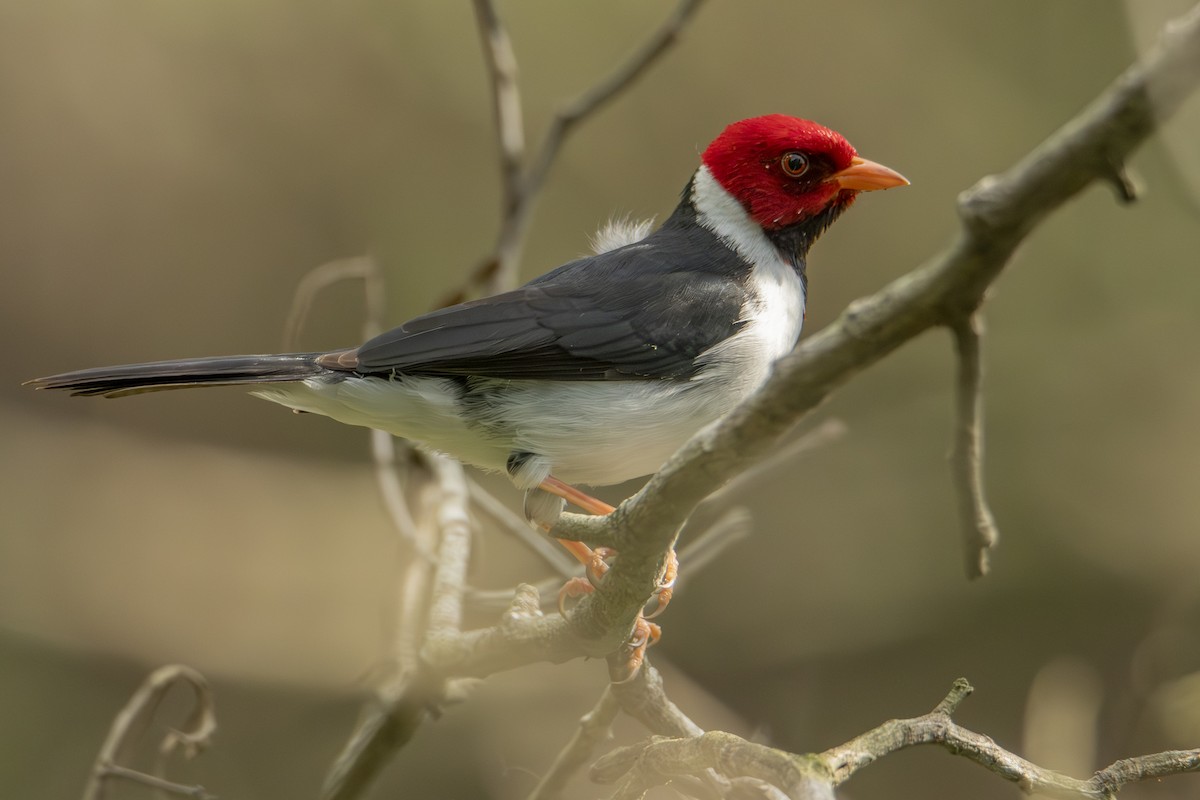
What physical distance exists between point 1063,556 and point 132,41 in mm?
7168

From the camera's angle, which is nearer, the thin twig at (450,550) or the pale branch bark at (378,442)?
the thin twig at (450,550)

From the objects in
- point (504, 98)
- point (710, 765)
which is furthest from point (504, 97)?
point (710, 765)

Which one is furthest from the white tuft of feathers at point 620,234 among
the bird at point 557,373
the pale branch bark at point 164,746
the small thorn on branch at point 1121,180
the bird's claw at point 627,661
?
the small thorn on branch at point 1121,180

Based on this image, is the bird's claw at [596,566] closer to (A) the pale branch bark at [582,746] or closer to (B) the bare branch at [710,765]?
(A) the pale branch bark at [582,746]

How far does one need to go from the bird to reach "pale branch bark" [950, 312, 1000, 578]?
6.93 feet

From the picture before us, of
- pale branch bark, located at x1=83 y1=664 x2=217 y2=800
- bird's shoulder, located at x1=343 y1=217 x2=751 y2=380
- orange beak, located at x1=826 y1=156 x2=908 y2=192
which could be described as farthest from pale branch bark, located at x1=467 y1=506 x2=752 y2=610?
orange beak, located at x1=826 y1=156 x2=908 y2=192

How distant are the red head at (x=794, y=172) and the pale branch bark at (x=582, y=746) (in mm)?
2223

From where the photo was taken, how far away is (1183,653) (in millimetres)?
5289

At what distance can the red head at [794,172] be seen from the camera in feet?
15.0

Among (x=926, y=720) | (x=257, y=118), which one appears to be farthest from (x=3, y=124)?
(x=926, y=720)

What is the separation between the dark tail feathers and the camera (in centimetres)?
362

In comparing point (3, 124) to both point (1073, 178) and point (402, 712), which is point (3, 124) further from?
point (1073, 178)

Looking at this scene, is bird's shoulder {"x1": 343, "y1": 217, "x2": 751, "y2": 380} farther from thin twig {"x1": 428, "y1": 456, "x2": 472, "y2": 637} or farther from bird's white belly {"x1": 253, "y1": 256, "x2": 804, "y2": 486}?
thin twig {"x1": 428, "y1": 456, "x2": 472, "y2": 637}

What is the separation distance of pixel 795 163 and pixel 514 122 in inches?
68.2
